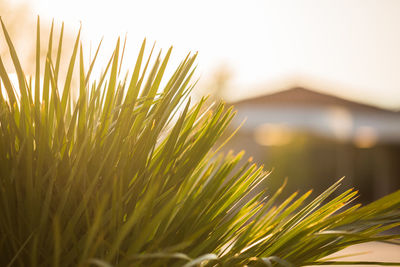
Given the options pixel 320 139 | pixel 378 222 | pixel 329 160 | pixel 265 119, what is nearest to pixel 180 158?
pixel 378 222

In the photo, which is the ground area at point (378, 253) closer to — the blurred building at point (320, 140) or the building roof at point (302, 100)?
the blurred building at point (320, 140)

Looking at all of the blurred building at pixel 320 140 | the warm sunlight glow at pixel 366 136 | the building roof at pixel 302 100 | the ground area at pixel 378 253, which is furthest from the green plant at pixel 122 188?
the warm sunlight glow at pixel 366 136

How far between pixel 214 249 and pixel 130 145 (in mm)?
297

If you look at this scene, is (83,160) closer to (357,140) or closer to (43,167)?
(43,167)

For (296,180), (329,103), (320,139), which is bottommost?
(296,180)

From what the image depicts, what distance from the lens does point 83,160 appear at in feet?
3.01

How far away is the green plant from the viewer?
87 cm

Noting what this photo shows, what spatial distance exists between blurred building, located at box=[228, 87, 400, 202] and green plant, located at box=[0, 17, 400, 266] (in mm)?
14701

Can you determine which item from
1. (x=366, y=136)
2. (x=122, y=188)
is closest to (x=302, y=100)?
(x=366, y=136)

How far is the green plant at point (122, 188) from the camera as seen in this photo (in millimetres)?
867

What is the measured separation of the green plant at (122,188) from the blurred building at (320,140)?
14.7 m

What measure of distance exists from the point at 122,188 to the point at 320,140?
53.9ft

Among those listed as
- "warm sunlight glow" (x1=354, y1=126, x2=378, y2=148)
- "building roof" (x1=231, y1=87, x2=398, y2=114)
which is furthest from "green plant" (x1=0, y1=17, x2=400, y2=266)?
"warm sunlight glow" (x1=354, y1=126, x2=378, y2=148)

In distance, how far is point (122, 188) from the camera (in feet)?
3.04
